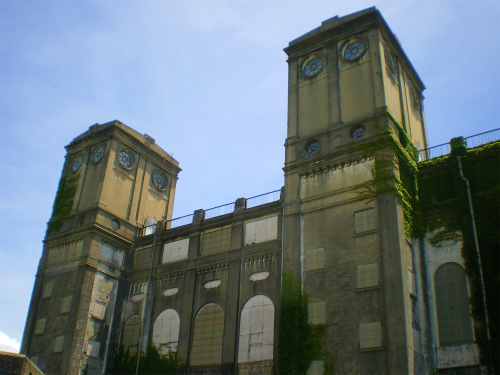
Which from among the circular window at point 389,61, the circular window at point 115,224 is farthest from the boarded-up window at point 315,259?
the circular window at point 115,224

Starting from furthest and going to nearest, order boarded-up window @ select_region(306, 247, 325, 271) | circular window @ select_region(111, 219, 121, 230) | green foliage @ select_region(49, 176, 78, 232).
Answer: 1. green foliage @ select_region(49, 176, 78, 232)
2. circular window @ select_region(111, 219, 121, 230)
3. boarded-up window @ select_region(306, 247, 325, 271)

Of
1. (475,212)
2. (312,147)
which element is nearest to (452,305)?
(475,212)

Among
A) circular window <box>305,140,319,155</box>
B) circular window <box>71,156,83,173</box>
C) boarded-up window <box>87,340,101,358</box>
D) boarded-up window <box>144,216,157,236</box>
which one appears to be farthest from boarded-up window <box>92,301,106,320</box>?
circular window <box>305,140,319,155</box>

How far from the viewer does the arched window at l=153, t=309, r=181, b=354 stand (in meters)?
31.4

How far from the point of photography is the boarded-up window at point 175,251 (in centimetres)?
3472

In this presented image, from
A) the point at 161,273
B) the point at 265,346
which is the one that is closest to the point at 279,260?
the point at 265,346

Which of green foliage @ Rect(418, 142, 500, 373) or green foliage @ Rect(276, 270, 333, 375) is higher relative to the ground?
green foliage @ Rect(418, 142, 500, 373)

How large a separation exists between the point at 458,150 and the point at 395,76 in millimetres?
6974

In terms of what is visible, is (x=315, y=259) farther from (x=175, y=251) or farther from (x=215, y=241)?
(x=175, y=251)

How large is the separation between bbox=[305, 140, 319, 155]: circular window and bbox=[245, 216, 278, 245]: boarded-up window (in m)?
4.16

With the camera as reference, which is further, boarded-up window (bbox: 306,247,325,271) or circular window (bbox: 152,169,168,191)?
circular window (bbox: 152,169,168,191)

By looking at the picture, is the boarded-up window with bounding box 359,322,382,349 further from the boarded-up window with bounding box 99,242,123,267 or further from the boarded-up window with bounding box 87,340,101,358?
the boarded-up window with bounding box 99,242,123,267

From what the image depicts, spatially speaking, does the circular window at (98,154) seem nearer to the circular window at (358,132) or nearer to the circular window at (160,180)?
the circular window at (160,180)

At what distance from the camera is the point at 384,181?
26.4 m
